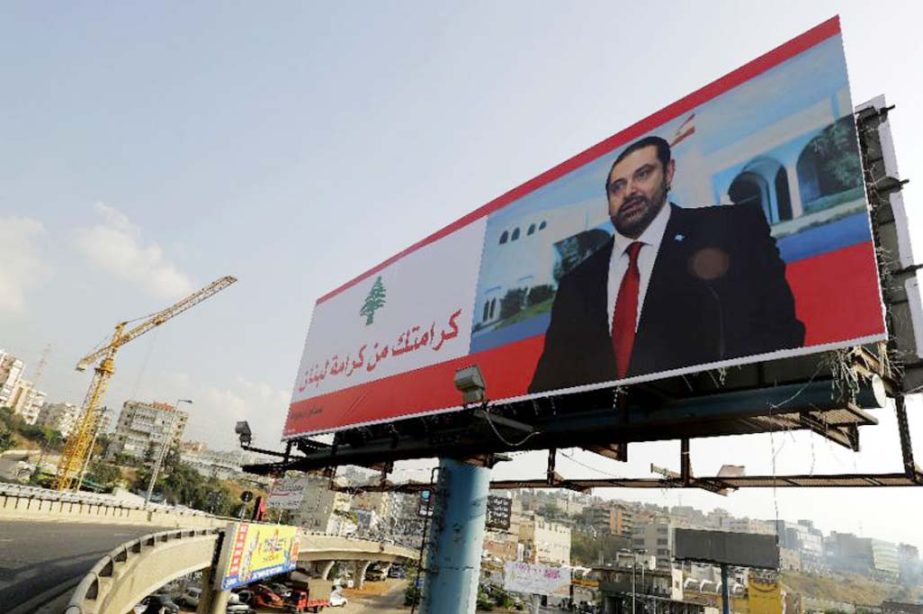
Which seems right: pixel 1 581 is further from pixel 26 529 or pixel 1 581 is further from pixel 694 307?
pixel 694 307

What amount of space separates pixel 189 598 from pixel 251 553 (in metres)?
18.4

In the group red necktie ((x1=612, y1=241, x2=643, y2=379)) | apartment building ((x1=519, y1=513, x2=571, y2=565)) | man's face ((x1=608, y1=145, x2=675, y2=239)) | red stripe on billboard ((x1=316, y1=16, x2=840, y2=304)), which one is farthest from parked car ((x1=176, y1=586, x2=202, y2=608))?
apartment building ((x1=519, y1=513, x2=571, y2=565))

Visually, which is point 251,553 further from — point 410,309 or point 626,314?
point 626,314

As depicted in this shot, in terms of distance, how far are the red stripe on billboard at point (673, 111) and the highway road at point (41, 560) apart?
11725 mm

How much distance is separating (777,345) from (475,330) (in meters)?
6.72

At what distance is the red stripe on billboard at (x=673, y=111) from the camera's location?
839cm

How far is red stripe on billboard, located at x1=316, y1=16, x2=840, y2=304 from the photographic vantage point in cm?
839

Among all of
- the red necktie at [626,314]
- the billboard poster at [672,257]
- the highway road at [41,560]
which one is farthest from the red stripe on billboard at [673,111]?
the highway road at [41,560]

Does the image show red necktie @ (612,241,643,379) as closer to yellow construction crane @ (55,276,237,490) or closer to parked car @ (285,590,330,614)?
parked car @ (285,590,330,614)

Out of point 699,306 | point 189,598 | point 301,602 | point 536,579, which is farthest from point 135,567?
point 301,602

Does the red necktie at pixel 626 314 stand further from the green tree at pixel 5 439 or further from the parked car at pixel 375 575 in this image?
the green tree at pixel 5 439

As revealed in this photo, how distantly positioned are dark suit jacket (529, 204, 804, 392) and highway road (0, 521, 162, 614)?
995cm

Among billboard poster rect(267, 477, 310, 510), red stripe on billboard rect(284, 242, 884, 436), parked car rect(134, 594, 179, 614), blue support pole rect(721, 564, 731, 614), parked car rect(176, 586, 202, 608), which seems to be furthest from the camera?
parked car rect(176, 586, 202, 608)

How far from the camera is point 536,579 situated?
25703 millimetres
